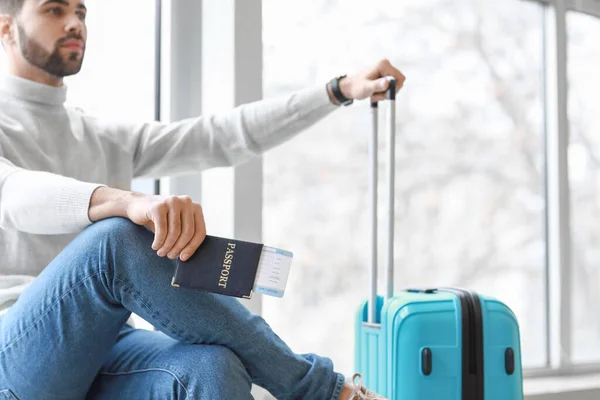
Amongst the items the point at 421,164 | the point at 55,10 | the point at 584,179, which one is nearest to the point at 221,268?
the point at 55,10

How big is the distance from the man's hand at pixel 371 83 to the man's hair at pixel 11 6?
2.23ft

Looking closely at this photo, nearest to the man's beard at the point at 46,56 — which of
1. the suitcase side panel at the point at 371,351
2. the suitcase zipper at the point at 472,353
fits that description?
the suitcase side panel at the point at 371,351

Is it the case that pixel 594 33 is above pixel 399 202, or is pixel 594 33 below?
above

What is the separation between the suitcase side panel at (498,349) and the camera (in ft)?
4.38

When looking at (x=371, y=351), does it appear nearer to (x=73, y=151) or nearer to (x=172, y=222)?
(x=172, y=222)

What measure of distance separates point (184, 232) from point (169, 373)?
0.22 metres

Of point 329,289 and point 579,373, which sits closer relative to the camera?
point 329,289

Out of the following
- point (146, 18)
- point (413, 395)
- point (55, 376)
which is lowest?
point (413, 395)

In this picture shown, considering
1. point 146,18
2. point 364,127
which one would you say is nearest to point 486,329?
point 364,127

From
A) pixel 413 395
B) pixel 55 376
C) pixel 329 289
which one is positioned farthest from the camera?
pixel 329 289

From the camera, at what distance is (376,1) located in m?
2.16

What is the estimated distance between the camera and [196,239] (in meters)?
1.00

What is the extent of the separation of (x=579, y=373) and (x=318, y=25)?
1.66 meters

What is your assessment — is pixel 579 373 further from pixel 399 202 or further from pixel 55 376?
pixel 55 376
